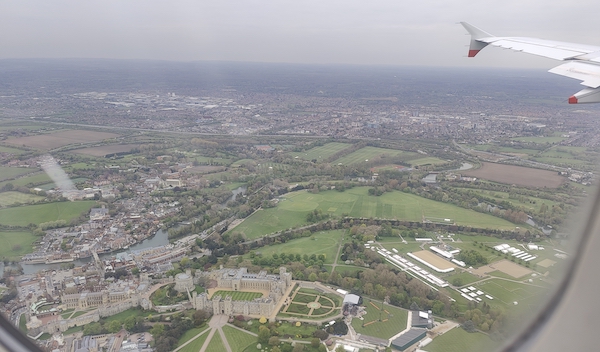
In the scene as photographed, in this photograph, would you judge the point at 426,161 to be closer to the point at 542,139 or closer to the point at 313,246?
the point at 542,139

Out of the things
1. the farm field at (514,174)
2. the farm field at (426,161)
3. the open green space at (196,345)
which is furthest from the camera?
the farm field at (426,161)

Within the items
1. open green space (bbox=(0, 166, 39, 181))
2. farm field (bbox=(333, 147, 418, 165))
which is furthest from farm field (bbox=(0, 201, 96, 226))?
farm field (bbox=(333, 147, 418, 165))

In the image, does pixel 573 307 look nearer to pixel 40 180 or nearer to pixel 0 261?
pixel 0 261

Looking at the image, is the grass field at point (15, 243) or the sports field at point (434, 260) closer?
the sports field at point (434, 260)

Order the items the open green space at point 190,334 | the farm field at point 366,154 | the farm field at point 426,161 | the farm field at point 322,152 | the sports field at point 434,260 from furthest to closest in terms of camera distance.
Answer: the farm field at point 322,152 → the farm field at point 366,154 → the farm field at point 426,161 → the sports field at point 434,260 → the open green space at point 190,334

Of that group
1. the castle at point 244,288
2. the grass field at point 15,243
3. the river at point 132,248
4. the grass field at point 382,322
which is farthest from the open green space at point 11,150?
the grass field at point 382,322

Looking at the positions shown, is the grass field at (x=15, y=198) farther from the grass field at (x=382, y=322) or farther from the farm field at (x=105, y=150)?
the grass field at (x=382, y=322)
